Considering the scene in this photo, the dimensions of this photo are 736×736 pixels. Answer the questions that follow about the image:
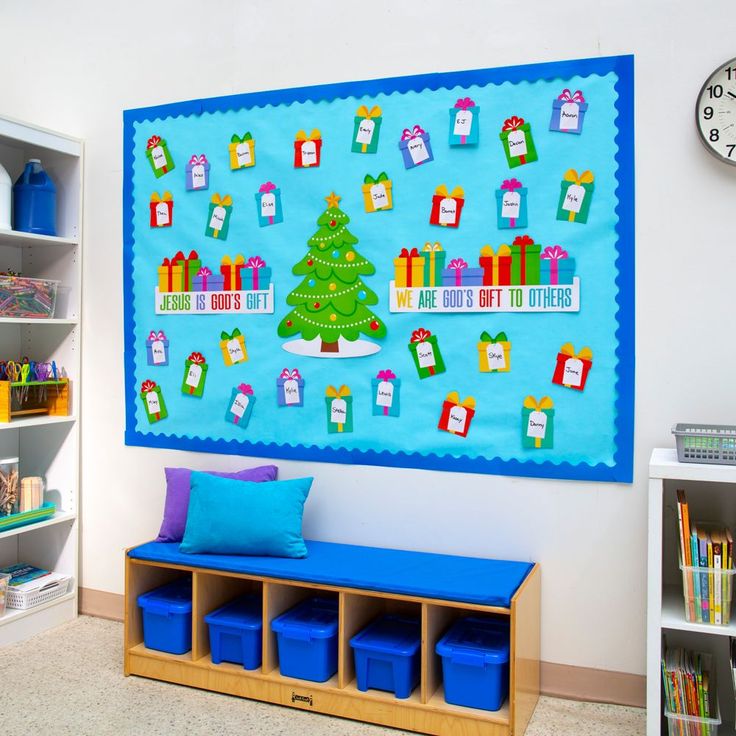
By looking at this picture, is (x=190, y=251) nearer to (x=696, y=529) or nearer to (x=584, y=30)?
(x=584, y=30)

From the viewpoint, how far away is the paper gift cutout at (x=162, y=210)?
305 cm

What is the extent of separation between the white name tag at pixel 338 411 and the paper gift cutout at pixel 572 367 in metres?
0.72

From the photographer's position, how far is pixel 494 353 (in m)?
2.57

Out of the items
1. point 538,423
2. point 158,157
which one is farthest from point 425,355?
point 158,157

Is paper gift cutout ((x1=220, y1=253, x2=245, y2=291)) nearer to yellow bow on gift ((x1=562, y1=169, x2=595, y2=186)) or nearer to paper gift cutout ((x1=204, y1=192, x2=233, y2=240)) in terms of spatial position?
paper gift cutout ((x1=204, y1=192, x2=233, y2=240))

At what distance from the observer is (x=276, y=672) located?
254 centimetres

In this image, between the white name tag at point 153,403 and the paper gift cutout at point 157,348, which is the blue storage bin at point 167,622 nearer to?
the white name tag at point 153,403

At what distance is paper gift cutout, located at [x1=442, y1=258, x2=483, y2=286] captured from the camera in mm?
2582

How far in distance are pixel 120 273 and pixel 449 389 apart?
4.71 feet

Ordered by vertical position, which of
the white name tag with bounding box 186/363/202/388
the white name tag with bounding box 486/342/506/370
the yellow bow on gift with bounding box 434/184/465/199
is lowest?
the white name tag with bounding box 186/363/202/388

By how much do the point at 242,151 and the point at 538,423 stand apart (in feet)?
4.68

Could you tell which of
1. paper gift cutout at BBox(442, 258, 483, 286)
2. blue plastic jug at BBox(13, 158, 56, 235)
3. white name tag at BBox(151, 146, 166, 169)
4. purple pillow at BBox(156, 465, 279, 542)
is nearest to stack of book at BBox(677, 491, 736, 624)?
paper gift cutout at BBox(442, 258, 483, 286)

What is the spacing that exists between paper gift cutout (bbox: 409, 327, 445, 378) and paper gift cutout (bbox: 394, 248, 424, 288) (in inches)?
6.2

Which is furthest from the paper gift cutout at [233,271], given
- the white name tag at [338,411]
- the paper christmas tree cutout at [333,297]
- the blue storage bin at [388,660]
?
the blue storage bin at [388,660]
